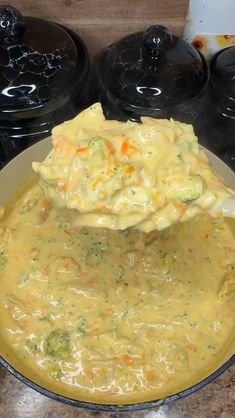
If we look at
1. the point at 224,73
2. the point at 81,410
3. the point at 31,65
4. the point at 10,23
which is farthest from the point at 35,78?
the point at 81,410

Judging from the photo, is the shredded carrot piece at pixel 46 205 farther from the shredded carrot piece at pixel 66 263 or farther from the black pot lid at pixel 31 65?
the black pot lid at pixel 31 65

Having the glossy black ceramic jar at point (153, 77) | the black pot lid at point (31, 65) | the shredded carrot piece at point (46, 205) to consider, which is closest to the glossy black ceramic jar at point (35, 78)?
the black pot lid at point (31, 65)

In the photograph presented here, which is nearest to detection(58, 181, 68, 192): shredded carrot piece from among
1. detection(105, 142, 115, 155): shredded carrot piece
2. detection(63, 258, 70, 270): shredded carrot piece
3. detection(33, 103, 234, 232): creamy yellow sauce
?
detection(33, 103, 234, 232): creamy yellow sauce

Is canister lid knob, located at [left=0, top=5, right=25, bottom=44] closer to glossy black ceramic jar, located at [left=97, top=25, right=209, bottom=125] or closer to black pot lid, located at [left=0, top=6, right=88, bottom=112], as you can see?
black pot lid, located at [left=0, top=6, right=88, bottom=112]

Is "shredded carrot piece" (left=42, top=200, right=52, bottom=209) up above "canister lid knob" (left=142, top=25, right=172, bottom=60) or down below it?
below

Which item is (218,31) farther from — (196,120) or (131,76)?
(131,76)

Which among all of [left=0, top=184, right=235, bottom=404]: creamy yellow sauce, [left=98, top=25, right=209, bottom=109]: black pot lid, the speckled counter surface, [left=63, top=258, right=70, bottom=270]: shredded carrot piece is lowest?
the speckled counter surface
